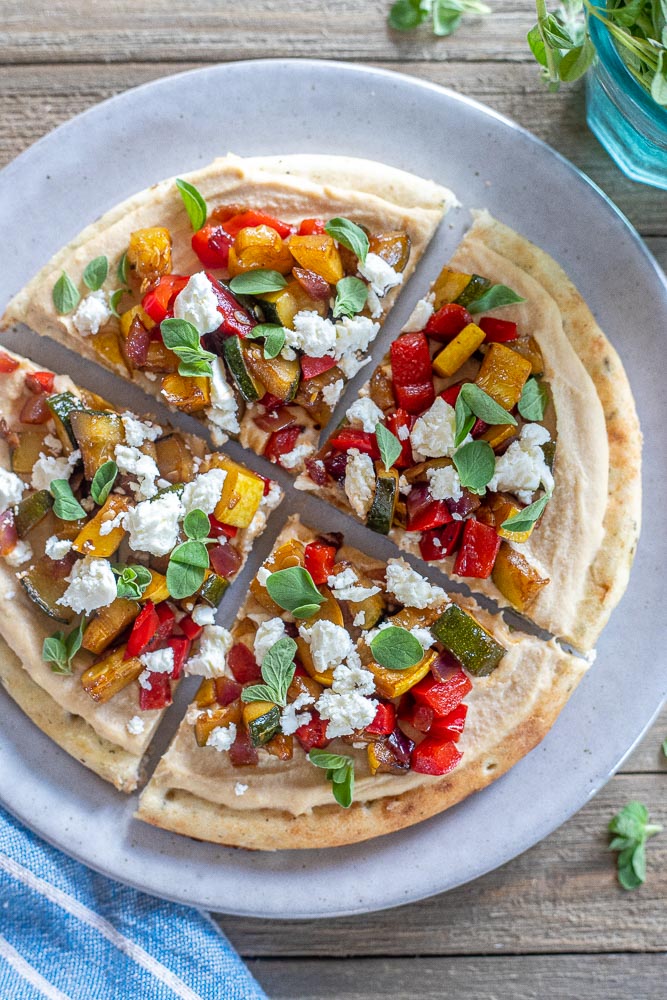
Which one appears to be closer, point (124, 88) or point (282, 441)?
point (282, 441)

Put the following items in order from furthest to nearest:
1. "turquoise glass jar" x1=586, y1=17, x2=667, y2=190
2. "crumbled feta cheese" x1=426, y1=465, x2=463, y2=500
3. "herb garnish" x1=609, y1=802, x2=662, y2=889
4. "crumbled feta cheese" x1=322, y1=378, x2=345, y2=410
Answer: "herb garnish" x1=609, y1=802, x2=662, y2=889 < "crumbled feta cheese" x1=322, y1=378, x2=345, y2=410 < "crumbled feta cheese" x1=426, y1=465, x2=463, y2=500 < "turquoise glass jar" x1=586, y1=17, x2=667, y2=190

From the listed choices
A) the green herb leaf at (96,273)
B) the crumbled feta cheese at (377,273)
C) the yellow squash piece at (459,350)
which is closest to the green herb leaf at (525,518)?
the yellow squash piece at (459,350)

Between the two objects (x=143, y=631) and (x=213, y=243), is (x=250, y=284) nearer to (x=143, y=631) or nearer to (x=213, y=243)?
(x=213, y=243)

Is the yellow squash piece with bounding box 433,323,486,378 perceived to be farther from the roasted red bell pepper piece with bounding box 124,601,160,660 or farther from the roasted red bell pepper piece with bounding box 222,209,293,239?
the roasted red bell pepper piece with bounding box 124,601,160,660

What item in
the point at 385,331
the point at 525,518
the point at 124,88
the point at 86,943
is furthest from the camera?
the point at 124,88

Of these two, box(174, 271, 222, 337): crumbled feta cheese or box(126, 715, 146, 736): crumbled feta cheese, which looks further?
box(126, 715, 146, 736): crumbled feta cheese

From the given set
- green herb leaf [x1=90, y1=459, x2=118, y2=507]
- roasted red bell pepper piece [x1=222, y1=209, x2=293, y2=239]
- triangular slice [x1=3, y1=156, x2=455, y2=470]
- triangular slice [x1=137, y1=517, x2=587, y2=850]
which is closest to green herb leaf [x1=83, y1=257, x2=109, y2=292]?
triangular slice [x1=3, y1=156, x2=455, y2=470]

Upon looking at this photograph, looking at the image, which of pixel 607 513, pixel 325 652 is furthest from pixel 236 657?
pixel 607 513

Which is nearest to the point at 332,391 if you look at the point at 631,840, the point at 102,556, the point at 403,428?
the point at 403,428
